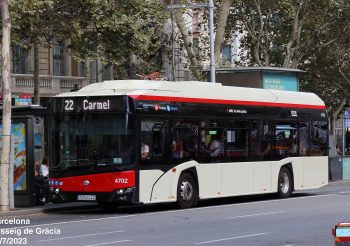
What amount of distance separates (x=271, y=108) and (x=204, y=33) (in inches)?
1020

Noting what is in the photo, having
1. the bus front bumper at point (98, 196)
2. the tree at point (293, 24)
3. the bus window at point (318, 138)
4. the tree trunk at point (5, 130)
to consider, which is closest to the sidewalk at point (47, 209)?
the tree trunk at point (5, 130)

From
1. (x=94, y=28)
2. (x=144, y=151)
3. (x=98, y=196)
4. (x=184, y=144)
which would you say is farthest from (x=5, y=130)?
(x=94, y=28)

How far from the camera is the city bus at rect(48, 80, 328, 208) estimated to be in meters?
19.3

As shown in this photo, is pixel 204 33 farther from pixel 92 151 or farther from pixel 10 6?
pixel 92 151

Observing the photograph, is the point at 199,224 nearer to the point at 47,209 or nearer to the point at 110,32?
the point at 47,209

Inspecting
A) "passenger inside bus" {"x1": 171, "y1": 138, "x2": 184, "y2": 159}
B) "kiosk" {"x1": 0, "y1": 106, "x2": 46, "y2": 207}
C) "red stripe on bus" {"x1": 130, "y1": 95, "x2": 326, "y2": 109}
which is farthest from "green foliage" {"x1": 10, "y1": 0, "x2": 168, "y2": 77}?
"passenger inside bus" {"x1": 171, "y1": 138, "x2": 184, "y2": 159}

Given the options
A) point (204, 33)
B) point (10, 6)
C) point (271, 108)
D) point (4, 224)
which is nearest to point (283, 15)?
point (204, 33)

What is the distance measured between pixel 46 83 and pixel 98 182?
21366 mm

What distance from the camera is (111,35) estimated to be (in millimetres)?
26406

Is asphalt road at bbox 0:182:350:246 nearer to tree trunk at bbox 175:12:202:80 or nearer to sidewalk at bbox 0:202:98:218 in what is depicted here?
sidewalk at bbox 0:202:98:218

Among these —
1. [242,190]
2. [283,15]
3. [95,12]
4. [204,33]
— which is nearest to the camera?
[242,190]

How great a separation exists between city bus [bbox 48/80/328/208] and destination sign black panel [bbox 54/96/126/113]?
24 millimetres

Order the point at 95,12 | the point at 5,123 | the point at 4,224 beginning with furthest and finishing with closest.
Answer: the point at 95,12
the point at 5,123
the point at 4,224

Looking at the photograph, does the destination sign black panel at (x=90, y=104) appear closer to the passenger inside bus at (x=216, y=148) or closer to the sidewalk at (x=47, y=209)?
the sidewalk at (x=47, y=209)
